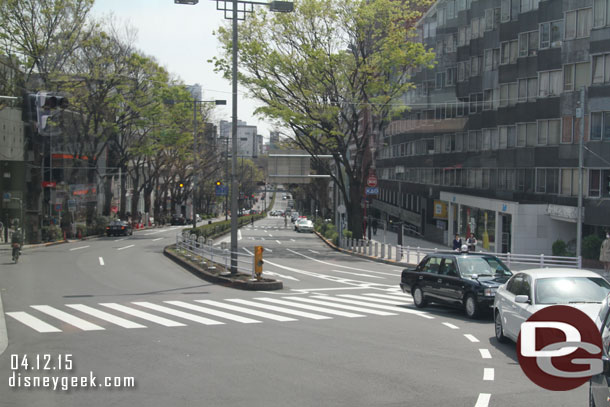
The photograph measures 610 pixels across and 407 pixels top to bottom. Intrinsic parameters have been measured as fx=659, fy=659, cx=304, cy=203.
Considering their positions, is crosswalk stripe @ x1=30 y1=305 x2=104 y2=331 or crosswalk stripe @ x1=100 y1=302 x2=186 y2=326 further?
crosswalk stripe @ x1=100 y1=302 x2=186 y2=326

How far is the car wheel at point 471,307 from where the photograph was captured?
15656mm

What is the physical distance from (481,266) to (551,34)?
27.0 m

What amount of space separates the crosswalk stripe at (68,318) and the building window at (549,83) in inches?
1232

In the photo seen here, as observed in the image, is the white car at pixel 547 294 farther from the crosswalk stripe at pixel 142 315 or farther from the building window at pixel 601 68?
the building window at pixel 601 68

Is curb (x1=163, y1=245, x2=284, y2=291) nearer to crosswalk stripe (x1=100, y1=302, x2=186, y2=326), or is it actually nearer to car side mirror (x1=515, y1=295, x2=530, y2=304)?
crosswalk stripe (x1=100, y1=302, x2=186, y2=326)

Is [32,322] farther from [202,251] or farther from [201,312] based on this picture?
[202,251]

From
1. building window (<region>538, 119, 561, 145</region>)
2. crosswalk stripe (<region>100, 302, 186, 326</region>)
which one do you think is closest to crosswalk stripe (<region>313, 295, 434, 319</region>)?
crosswalk stripe (<region>100, 302, 186, 326</region>)

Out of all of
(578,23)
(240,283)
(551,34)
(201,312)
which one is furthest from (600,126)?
(201,312)

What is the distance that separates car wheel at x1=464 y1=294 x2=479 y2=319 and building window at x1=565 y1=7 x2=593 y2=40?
25270mm

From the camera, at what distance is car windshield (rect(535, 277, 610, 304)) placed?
36.7 feet

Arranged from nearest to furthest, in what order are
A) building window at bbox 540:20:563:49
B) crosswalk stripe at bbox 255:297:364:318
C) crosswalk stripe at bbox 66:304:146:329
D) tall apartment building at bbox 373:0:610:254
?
crosswalk stripe at bbox 66:304:146:329, crosswalk stripe at bbox 255:297:364:318, tall apartment building at bbox 373:0:610:254, building window at bbox 540:20:563:49

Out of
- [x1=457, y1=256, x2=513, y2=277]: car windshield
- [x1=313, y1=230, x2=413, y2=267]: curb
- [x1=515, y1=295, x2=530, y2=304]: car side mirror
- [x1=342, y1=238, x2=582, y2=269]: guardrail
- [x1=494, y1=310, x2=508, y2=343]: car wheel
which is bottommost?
[x1=313, y1=230, x2=413, y2=267]: curb

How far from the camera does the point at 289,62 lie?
4259 centimetres

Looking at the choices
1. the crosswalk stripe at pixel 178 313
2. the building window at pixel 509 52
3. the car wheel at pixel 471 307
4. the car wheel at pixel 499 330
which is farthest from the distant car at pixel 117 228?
the car wheel at pixel 499 330
